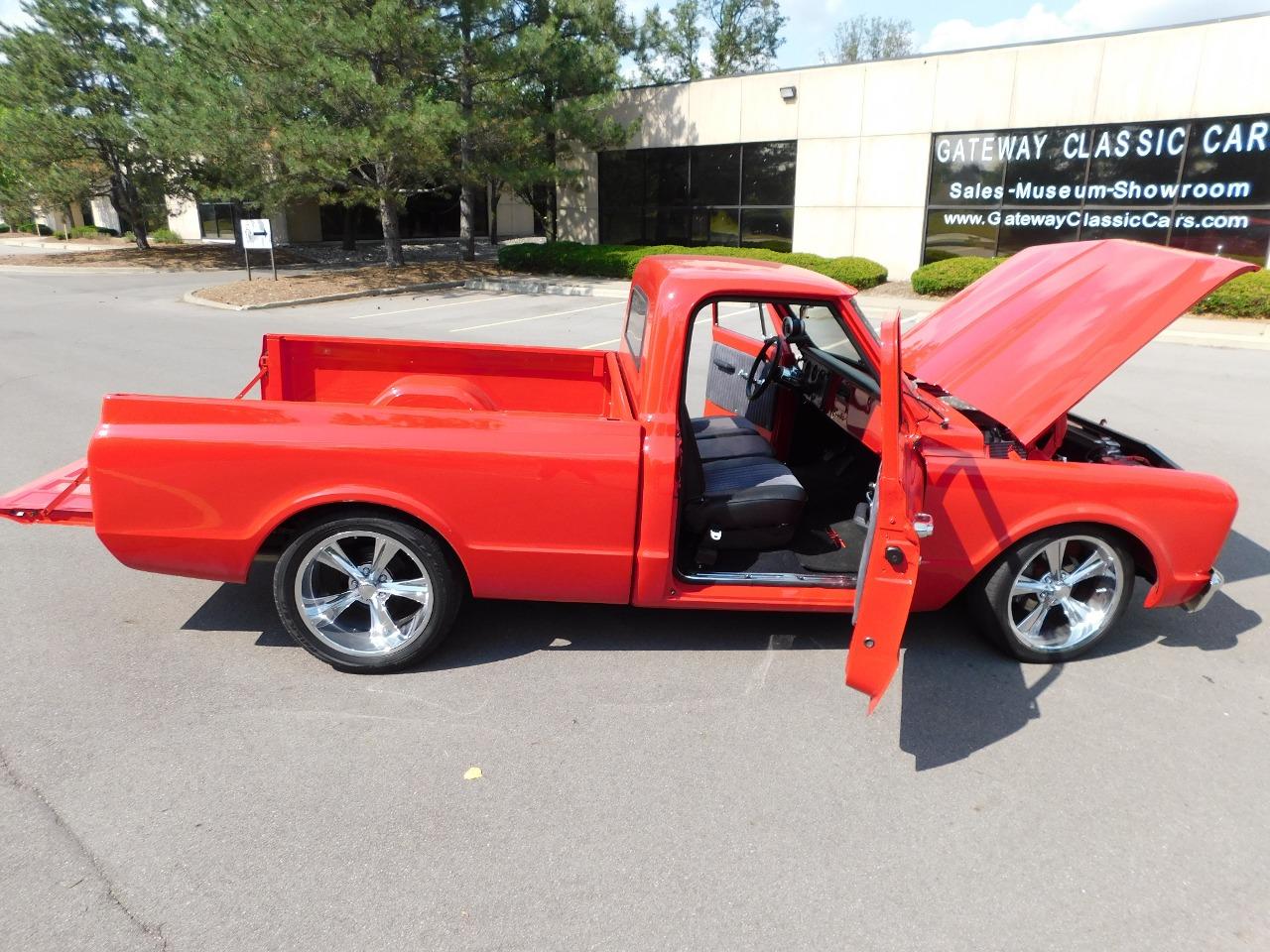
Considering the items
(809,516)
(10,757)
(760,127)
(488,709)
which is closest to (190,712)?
(10,757)

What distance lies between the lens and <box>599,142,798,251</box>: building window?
23.2 metres

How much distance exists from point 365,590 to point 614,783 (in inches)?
53.6

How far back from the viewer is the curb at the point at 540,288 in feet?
69.2

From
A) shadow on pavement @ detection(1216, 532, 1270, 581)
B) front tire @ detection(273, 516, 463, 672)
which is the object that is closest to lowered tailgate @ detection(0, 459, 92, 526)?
front tire @ detection(273, 516, 463, 672)

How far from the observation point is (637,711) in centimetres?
354

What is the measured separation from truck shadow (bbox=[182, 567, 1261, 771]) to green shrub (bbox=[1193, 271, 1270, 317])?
14.2 metres

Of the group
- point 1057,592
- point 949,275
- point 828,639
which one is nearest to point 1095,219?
point 949,275

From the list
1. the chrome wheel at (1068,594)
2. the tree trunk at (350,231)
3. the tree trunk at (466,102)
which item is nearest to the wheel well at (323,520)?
the chrome wheel at (1068,594)

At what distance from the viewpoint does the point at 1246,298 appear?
52.0ft

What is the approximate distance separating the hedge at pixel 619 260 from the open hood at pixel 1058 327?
16.6m

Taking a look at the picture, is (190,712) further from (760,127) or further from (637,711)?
(760,127)

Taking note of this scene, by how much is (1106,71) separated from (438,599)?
19.7 m

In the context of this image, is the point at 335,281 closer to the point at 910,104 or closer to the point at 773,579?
the point at 910,104

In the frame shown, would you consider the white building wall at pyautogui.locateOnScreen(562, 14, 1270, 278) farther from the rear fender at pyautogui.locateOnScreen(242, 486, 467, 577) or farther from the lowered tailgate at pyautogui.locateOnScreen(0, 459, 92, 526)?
the lowered tailgate at pyautogui.locateOnScreen(0, 459, 92, 526)
